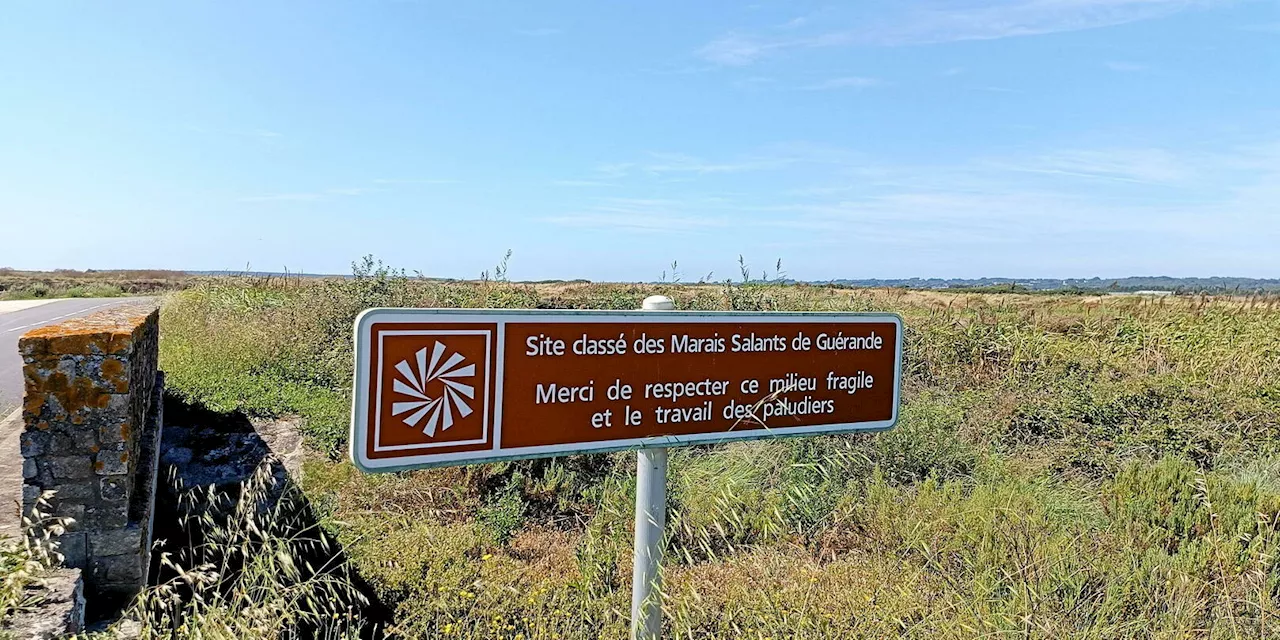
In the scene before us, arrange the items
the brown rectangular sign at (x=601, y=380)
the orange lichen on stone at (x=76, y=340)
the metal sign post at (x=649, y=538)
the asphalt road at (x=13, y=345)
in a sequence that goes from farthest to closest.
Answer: the asphalt road at (x=13, y=345) → the orange lichen on stone at (x=76, y=340) → the metal sign post at (x=649, y=538) → the brown rectangular sign at (x=601, y=380)

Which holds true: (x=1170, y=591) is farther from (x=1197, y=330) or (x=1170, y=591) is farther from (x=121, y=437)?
(x=1197, y=330)

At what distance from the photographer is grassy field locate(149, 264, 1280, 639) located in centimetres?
299

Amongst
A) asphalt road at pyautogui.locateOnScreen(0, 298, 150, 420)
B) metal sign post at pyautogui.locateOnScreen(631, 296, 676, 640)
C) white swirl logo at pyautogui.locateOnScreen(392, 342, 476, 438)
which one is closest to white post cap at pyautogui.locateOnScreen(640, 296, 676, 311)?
metal sign post at pyautogui.locateOnScreen(631, 296, 676, 640)

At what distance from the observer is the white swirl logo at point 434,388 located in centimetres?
189

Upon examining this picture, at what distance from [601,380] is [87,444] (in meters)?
2.35

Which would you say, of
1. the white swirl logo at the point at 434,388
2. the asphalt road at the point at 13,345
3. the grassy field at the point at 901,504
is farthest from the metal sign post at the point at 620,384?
the asphalt road at the point at 13,345

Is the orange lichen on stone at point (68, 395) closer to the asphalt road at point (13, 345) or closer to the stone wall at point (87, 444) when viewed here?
the stone wall at point (87, 444)

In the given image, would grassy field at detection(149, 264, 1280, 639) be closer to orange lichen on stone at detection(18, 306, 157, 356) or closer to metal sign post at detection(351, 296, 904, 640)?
metal sign post at detection(351, 296, 904, 640)

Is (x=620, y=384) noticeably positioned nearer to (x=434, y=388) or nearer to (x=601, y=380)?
(x=601, y=380)

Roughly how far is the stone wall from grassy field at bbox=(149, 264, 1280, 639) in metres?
1.24

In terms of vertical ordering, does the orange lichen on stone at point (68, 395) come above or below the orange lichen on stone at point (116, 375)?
below

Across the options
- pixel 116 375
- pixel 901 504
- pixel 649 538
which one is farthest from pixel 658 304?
pixel 901 504

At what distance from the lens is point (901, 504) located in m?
4.28

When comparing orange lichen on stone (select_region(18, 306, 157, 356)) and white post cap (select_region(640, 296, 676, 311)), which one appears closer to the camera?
white post cap (select_region(640, 296, 676, 311))
